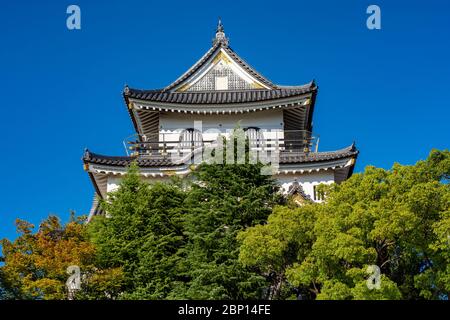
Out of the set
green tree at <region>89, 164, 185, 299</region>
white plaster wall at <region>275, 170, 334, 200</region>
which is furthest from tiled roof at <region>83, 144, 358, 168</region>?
green tree at <region>89, 164, 185, 299</region>

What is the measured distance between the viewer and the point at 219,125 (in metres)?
28.7

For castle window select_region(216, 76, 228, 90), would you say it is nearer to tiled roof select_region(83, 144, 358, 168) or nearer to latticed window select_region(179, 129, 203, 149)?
latticed window select_region(179, 129, 203, 149)

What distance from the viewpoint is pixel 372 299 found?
47.4 feet

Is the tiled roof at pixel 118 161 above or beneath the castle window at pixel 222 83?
beneath

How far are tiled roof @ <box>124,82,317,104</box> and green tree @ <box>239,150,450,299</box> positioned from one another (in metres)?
11.2

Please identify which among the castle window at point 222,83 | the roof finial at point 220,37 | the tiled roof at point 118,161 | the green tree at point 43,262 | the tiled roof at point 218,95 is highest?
the roof finial at point 220,37

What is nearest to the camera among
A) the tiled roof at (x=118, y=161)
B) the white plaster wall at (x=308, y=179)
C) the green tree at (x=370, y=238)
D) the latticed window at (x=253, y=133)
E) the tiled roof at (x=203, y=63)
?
the green tree at (x=370, y=238)

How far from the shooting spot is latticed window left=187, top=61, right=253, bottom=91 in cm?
3009

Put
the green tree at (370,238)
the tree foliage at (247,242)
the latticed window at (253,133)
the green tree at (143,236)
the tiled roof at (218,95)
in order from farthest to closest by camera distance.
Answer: the latticed window at (253,133) → the tiled roof at (218,95) → the green tree at (143,236) → the tree foliage at (247,242) → the green tree at (370,238)

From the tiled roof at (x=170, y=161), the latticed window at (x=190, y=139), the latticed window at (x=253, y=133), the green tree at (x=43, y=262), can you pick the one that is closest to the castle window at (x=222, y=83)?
the latticed window at (x=253, y=133)

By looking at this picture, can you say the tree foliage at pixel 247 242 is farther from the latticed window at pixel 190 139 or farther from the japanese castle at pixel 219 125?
the latticed window at pixel 190 139

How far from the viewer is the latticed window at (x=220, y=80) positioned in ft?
98.7

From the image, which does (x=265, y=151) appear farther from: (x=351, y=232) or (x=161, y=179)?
(x=351, y=232)

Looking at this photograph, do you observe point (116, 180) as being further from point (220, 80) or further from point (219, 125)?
point (220, 80)
